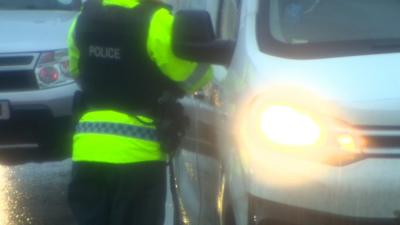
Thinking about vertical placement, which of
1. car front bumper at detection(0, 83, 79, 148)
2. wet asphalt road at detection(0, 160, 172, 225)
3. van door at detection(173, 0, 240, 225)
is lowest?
wet asphalt road at detection(0, 160, 172, 225)

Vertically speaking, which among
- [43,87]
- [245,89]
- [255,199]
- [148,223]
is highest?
[245,89]

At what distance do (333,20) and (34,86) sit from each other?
503 centimetres

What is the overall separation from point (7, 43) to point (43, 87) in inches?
18.6

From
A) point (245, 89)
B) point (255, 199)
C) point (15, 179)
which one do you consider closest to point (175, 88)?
point (245, 89)

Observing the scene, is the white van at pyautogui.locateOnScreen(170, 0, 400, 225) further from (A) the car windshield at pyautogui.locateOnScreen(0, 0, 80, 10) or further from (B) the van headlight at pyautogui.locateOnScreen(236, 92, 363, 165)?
(A) the car windshield at pyautogui.locateOnScreen(0, 0, 80, 10)

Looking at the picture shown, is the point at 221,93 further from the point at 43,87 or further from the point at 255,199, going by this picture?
the point at 43,87

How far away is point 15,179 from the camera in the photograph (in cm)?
930

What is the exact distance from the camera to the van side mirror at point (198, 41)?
4773 mm

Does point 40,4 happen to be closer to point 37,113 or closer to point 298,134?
point 37,113

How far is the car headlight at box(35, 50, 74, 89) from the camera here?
31.7ft

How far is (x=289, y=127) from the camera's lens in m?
4.45

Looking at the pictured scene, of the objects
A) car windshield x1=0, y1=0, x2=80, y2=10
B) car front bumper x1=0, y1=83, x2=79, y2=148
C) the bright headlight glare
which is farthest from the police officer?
car windshield x1=0, y1=0, x2=80, y2=10

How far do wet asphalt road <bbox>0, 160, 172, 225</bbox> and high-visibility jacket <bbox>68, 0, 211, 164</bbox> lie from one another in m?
2.14

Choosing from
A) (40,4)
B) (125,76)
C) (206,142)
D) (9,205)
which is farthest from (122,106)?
(40,4)
